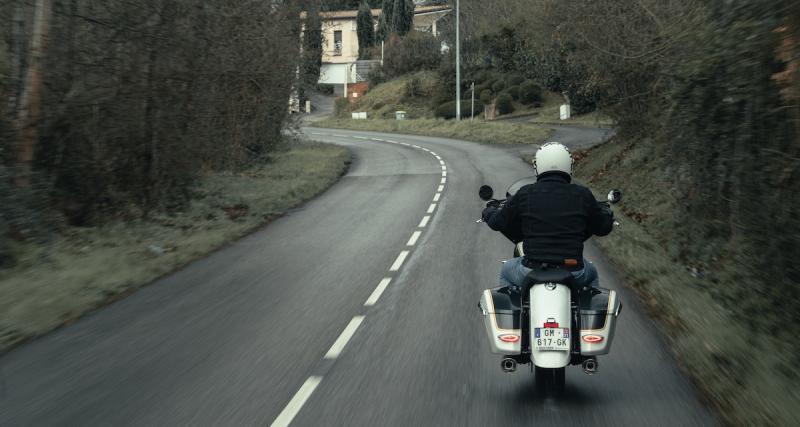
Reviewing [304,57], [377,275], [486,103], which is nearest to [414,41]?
[486,103]

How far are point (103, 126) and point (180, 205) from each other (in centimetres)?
367

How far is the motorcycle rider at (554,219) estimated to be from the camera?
5.90 m

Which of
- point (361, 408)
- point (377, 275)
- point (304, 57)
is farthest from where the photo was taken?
point (304, 57)

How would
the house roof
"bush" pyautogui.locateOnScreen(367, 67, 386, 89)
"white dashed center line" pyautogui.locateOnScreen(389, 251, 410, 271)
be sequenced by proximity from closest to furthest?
"white dashed center line" pyautogui.locateOnScreen(389, 251, 410, 271)
"bush" pyautogui.locateOnScreen(367, 67, 386, 89)
the house roof

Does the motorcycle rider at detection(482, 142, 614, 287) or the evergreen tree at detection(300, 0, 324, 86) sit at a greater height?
the evergreen tree at detection(300, 0, 324, 86)

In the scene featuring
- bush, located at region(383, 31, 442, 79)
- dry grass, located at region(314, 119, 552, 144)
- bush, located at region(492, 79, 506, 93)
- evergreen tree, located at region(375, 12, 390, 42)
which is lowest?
dry grass, located at region(314, 119, 552, 144)

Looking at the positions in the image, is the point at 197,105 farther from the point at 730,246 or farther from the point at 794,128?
the point at 794,128

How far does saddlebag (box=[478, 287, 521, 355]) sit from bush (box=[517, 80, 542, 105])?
180 ft

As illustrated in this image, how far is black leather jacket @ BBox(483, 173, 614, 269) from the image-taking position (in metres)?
5.89

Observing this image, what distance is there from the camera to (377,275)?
11336 mm

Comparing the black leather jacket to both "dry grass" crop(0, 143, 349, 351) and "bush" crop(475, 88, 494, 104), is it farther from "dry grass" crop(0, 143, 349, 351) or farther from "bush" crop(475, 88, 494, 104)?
"bush" crop(475, 88, 494, 104)

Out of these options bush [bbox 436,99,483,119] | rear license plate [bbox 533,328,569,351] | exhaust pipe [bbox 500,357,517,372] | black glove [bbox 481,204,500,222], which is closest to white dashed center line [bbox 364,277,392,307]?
black glove [bbox 481,204,500,222]

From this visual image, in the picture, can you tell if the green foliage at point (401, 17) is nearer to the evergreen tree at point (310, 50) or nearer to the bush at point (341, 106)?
the bush at point (341, 106)

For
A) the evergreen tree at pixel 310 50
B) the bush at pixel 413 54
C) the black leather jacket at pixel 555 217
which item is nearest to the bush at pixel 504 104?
the bush at pixel 413 54
